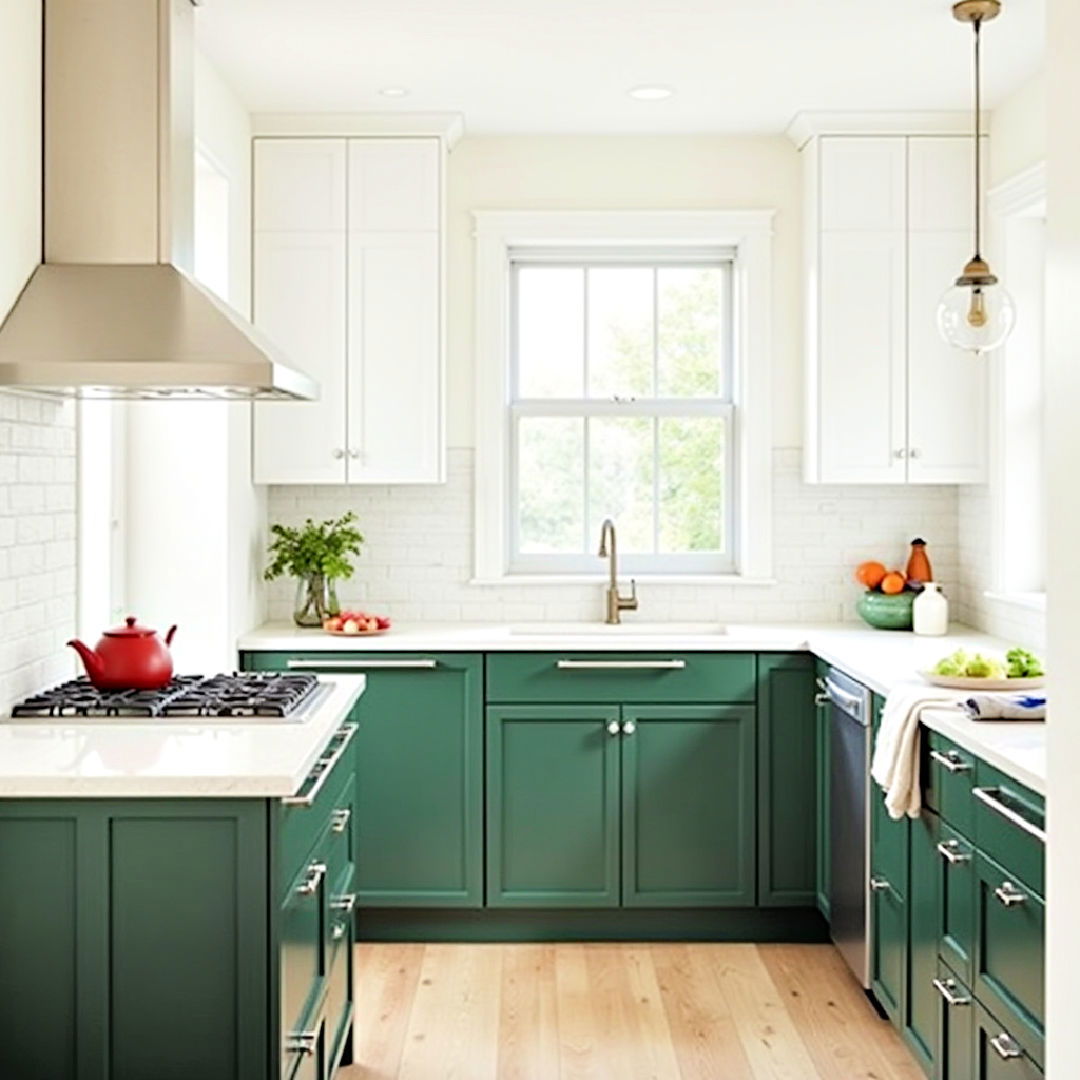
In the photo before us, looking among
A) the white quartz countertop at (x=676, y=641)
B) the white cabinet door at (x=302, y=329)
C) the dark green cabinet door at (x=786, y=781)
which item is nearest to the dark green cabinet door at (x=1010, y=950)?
the white quartz countertop at (x=676, y=641)

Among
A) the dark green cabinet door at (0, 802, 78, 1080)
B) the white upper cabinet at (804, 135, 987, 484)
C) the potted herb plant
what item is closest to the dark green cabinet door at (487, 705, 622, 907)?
the potted herb plant

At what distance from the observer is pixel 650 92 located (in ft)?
15.1

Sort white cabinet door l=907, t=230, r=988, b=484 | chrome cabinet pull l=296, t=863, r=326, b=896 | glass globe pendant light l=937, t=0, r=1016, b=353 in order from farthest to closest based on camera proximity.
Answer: white cabinet door l=907, t=230, r=988, b=484 < glass globe pendant light l=937, t=0, r=1016, b=353 < chrome cabinet pull l=296, t=863, r=326, b=896

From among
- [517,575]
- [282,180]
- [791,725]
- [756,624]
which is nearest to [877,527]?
[756,624]

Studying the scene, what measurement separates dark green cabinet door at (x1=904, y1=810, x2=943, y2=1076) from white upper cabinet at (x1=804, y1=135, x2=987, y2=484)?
1758 millimetres

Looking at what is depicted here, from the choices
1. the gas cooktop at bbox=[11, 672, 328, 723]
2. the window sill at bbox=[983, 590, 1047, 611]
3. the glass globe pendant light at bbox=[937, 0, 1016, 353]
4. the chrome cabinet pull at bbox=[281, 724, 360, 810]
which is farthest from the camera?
the window sill at bbox=[983, 590, 1047, 611]

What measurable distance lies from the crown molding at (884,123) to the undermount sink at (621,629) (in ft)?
5.49

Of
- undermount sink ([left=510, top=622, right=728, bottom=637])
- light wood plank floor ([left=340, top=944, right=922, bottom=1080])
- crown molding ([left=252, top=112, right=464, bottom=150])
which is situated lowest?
light wood plank floor ([left=340, top=944, right=922, bottom=1080])

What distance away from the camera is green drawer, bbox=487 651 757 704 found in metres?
4.65

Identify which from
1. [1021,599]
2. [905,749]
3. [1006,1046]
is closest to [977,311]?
[905,749]

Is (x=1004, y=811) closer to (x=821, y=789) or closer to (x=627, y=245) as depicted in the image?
(x=821, y=789)

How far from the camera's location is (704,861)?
185 inches

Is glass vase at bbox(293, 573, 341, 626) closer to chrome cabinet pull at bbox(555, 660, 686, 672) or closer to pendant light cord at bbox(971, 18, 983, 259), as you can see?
chrome cabinet pull at bbox(555, 660, 686, 672)

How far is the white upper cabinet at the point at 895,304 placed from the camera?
4926mm
